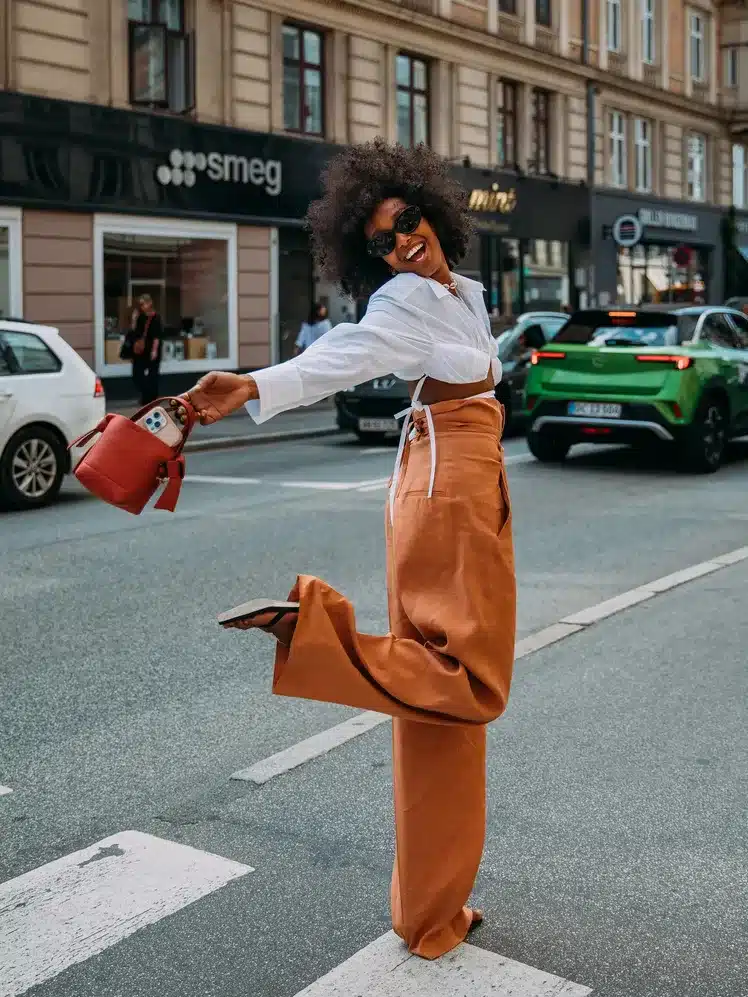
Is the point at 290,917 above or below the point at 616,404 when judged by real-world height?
below

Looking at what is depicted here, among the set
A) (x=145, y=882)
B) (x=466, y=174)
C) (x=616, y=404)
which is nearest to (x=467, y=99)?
(x=466, y=174)

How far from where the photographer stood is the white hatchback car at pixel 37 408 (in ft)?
37.5

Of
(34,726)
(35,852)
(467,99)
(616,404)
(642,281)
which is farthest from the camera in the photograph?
(642,281)

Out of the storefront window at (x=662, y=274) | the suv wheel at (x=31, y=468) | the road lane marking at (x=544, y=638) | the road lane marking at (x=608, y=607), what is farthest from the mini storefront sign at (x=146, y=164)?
the road lane marking at (x=544, y=638)

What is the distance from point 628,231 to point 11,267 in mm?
18802

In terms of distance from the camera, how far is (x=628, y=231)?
1369 inches

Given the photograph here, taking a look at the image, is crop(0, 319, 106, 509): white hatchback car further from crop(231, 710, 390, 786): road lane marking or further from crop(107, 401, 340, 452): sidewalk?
crop(231, 710, 390, 786): road lane marking

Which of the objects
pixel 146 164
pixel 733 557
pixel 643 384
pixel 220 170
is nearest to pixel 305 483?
pixel 643 384

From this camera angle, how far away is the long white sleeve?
3012 millimetres

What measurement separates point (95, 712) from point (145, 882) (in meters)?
1.73

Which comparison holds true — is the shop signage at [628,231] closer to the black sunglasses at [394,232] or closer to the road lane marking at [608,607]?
the road lane marking at [608,607]

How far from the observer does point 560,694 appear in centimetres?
567

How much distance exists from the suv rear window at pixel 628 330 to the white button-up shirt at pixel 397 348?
1036 centimetres

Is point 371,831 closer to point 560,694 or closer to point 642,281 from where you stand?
point 560,694
